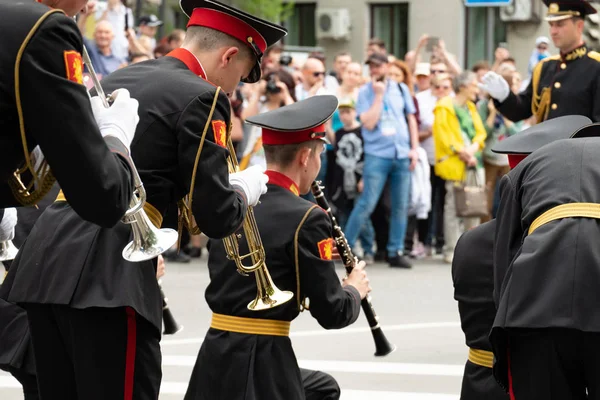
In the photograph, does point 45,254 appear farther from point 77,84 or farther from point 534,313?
point 534,313

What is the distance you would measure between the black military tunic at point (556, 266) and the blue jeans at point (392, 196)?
8188 mm

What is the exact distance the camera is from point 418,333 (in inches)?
364

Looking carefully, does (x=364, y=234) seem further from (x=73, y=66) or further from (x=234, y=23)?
(x=73, y=66)

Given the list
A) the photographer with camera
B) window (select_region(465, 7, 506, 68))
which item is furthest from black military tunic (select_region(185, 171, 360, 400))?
window (select_region(465, 7, 506, 68))

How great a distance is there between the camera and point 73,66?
335cm

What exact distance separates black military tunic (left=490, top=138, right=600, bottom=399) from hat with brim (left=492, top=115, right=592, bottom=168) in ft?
1.61

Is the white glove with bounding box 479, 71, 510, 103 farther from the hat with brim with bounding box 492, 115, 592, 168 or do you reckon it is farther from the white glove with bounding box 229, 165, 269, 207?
the white glove with bounding box 229, 165, 269, 207

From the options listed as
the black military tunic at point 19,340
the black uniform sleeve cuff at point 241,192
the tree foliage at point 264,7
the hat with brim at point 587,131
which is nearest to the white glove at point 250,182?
the black uniform sleeve cuff at point 241,192

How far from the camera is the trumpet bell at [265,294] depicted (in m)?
4.80

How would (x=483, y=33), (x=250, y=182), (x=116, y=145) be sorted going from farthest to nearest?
1. (x=483, y=33)
2. (x=250, y=182)
3. (x=116, y=145)

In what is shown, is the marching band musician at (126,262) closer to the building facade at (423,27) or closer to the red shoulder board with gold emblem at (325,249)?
the red shoulder board with gold emblem at (325,249)

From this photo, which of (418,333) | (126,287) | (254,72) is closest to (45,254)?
(126,287)

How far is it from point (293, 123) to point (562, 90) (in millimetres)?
4660

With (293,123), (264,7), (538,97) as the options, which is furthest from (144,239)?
(264,7)
